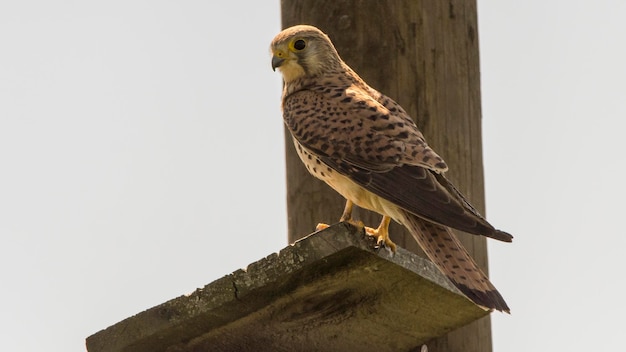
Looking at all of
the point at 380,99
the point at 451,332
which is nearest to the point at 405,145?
the point at 380,99

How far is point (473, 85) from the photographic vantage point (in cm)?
681

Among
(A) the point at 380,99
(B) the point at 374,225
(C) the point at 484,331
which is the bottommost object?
(C) the point at 484,331

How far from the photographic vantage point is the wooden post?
261 inches

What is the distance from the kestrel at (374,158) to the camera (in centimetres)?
588

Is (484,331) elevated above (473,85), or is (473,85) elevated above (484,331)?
(473,85)

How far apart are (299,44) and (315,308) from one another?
1.42 m

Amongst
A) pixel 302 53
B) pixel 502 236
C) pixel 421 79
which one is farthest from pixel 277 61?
pixel 502 236

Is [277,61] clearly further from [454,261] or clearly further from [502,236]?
[502,236]

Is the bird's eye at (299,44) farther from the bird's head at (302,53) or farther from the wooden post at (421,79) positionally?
the wooden post at (421,79)

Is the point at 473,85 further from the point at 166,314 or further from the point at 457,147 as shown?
the point at 166,314

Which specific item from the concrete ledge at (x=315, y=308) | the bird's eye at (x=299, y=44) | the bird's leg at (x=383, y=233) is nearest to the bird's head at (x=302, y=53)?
the bird's eye at (x=299, y=44)

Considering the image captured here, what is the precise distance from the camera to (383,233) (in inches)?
241

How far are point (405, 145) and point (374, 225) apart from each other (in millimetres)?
471

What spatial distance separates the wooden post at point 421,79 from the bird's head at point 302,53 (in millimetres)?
87
